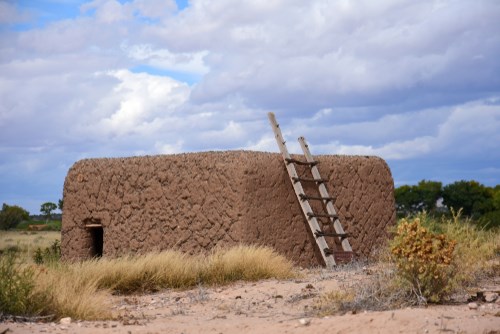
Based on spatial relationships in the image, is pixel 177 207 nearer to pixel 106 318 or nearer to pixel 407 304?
pixel 106 318

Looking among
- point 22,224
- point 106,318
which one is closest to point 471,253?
point 106,318

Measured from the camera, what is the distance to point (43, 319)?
801cm

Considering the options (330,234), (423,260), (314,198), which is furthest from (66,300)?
(330,234)

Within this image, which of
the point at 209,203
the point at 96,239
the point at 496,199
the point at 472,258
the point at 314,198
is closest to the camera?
the point at 472,258

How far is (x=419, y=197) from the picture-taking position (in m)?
39.6

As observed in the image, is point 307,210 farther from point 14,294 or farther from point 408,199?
point 408,199

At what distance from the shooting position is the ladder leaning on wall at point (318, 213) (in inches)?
529

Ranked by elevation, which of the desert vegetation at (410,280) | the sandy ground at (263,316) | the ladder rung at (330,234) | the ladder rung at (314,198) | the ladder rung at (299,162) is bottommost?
the sandy ground at (263,316)

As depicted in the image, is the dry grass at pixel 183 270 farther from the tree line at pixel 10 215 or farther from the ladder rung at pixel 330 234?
the tree line at pixel 10 215

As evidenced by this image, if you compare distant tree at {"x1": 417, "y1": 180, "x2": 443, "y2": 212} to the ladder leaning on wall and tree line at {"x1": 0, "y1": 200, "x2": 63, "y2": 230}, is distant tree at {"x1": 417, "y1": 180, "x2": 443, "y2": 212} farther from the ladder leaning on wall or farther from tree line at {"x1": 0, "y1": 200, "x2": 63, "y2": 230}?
the ladder leaning on wall

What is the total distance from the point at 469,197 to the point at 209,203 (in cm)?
2772

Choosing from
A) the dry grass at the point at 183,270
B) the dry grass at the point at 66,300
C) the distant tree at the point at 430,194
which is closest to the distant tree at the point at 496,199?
the distant tree at the point at 430,194

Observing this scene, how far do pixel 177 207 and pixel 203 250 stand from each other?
3.25 ft

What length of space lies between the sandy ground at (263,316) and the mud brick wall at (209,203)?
215 centimetres
